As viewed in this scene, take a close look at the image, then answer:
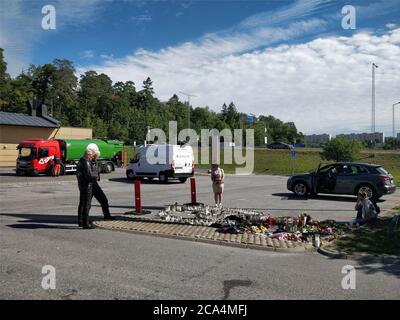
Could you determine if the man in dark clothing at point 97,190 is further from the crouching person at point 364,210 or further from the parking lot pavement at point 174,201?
the crouching person at point 364,210

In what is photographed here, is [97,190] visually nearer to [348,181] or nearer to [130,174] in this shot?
[348,181]

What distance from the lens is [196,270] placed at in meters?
6.94

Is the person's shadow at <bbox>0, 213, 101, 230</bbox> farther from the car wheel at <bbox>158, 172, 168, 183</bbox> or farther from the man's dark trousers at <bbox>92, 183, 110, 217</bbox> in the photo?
the car wheel at <bbox>158, 172, 168, 183</bbox>

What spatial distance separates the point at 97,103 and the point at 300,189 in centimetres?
10388

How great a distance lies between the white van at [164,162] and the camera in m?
Answer: 25.6

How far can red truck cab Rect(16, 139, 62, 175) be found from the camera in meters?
29.2

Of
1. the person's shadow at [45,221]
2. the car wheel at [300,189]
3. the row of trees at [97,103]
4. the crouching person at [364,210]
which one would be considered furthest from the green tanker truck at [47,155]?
the row of trees at [97,103]

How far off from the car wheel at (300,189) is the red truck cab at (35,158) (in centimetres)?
1782

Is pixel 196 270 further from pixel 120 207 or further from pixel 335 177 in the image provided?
pixel 335 177

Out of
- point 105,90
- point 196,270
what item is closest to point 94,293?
point 196,270

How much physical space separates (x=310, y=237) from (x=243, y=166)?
38532mm

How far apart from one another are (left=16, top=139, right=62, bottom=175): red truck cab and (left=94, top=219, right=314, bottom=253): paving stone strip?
20.0 m

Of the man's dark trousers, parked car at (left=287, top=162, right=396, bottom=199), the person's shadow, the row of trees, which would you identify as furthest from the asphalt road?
the row of trees

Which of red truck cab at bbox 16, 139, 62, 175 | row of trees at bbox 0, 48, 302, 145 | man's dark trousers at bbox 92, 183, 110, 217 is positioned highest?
row of trees at bbox 0, 48, 302, 145
